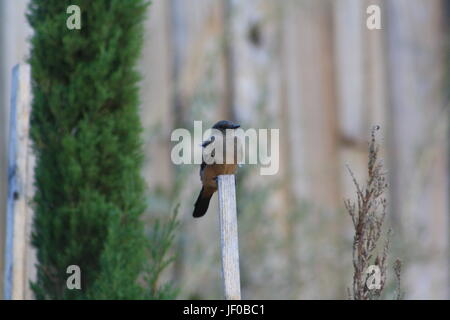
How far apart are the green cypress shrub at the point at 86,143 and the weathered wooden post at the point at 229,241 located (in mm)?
1006

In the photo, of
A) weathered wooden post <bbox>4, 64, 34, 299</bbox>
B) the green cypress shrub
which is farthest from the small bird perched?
weathered wooden post <bbox>4, 64, 34, 299</bbox>

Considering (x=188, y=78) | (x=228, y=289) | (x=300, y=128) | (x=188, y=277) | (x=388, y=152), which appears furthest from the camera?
(x=388, y=152)

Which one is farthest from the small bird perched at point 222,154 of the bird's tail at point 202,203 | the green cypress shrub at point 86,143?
the green cypress shrub at point 86,143

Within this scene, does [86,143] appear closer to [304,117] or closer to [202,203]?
[202,203]

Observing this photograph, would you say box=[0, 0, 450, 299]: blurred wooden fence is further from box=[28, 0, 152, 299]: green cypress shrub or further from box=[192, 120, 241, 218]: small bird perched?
box=[192, 120, 241, 218]: small bird perched

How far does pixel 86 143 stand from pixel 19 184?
36 centimetres

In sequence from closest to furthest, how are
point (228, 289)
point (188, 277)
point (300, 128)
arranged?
point (228, 289), point (188, 277), point (300, 128)

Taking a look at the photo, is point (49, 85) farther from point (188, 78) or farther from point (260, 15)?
point (260, 15)

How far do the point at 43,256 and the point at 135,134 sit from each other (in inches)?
28.5

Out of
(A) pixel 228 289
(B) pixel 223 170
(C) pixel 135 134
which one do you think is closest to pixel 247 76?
(C) pixel 135 134

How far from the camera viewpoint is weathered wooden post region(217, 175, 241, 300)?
2.69m

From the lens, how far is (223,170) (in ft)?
9.59

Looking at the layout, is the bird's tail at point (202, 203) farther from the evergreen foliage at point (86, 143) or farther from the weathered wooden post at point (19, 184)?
the weathered wooden post at point (19, 184)

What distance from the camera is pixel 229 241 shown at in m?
2.71
